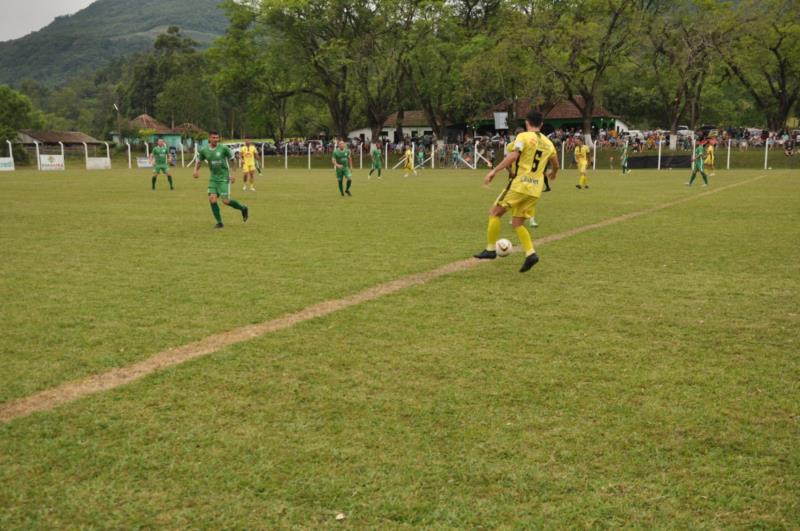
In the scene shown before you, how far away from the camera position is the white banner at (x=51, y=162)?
49500 millimetres

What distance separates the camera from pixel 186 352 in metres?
5.52

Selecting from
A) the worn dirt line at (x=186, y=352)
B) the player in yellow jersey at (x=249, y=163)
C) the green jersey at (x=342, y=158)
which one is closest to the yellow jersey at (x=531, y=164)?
the worn dirt line at (x=186, y=352)

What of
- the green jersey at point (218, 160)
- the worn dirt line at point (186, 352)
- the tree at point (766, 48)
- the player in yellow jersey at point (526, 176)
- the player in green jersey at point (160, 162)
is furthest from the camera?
the tree at point (766, 48)

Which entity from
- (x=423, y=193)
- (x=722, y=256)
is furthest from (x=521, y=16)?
(x=722, y=256)

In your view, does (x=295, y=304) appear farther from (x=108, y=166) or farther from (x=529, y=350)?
(x=108, y=166)

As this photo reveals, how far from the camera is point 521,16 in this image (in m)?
49.2

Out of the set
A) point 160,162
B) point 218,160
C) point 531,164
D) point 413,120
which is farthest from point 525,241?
point 413,120

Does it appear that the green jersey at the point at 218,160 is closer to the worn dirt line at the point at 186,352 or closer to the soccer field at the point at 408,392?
the soccer field at the point at 408,392

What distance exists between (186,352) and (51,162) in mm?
50773

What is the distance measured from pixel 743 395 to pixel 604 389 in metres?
0.87

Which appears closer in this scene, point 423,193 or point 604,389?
point 604,389

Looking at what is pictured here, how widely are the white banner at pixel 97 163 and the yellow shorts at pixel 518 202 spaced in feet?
164

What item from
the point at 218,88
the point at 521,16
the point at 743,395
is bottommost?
the point at 743,395

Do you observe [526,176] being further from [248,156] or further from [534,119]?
[248,156]
